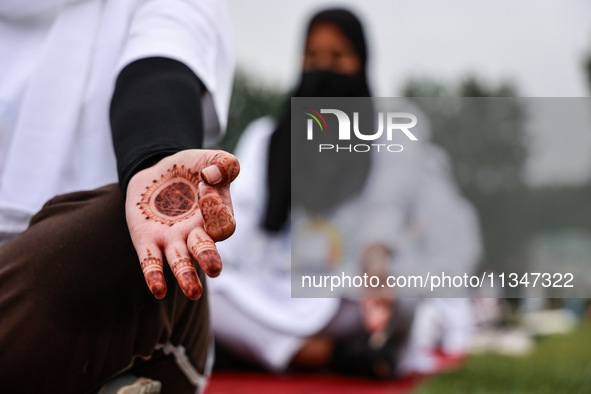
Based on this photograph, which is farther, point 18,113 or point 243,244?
point 243,244

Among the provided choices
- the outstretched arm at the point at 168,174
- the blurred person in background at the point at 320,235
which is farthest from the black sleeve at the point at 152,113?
the blurred person in background at the point at 320,235

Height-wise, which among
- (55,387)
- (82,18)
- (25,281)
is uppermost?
(82,18)

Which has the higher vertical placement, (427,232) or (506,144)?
(506,144)

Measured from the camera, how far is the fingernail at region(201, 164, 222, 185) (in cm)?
50

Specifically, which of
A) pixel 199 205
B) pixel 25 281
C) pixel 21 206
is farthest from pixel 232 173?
pixel 21 206

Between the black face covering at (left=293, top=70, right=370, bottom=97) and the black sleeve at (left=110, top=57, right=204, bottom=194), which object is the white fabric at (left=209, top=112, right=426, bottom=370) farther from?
the black sleeve at (left=110, top=57, right=204, bottom=194)

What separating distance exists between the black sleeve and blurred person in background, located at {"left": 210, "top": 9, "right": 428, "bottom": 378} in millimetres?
1231

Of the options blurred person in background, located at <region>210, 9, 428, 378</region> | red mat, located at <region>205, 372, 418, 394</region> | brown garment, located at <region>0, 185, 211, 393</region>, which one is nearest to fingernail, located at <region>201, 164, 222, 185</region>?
brown garment, located at <region>0, 185, 211, 393</region>

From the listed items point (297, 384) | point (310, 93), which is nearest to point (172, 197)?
point (297, 384)

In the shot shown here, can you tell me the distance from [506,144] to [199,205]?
→ 20.0ft

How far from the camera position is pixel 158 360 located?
0.69 meters

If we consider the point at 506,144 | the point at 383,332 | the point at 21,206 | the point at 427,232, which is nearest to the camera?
the point at 21,206

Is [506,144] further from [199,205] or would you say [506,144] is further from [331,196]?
[199,205]

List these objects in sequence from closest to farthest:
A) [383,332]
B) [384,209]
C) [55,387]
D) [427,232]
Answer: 1. [55,387]
2. [383,332]
3. [384,209]
4. [427,232]
